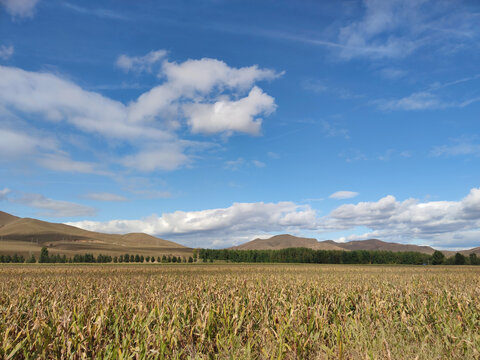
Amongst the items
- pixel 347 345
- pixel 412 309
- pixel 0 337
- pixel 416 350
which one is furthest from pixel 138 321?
pixel 412 309

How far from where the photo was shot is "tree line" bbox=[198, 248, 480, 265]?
164m

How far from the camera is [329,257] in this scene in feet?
548

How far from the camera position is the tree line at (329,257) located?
538ft

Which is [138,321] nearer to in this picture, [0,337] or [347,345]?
[0,337]

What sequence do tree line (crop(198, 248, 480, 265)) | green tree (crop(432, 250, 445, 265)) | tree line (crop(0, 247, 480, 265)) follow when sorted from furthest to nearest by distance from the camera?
1. tree line (crop(198, 248, 480, 265))
2. green tree (crop(432, 250, 445, 265))
3. tree line (crop(0, 247, 480, 265))

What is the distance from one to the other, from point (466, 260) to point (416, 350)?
616ft

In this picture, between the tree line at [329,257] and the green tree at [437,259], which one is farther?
the tree line at [329,257]

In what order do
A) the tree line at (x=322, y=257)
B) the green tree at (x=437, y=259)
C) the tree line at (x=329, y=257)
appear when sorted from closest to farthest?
1. the tree line at (x=322, y=257)
2. the green tree at (x=437, y=259)
3. the tree line at (x=329, y=257)

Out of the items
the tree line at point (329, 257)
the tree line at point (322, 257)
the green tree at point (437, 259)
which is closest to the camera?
the tree line at point (322, 257)

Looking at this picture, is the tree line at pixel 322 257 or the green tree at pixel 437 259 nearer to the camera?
the tree line at pixel 322 257

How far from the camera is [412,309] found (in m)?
13.5

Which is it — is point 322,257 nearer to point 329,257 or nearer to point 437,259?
point 329,257

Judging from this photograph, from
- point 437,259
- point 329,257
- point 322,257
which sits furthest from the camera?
point 329,257

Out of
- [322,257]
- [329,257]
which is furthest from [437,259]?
[322,257]
